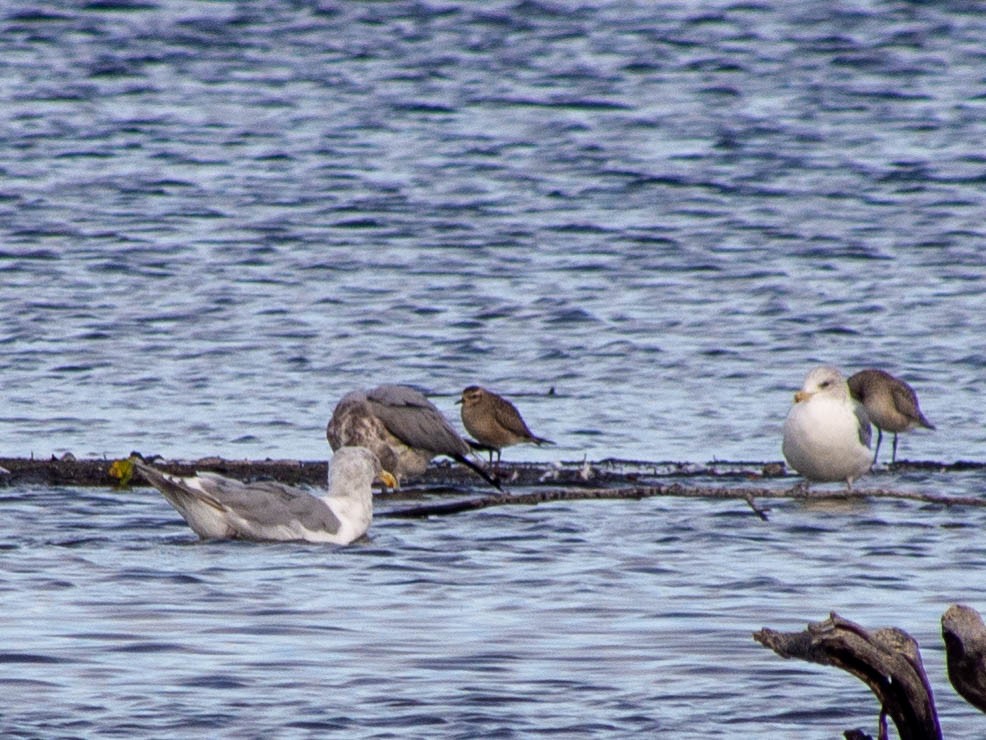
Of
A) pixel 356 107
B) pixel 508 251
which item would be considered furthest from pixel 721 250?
pixel 356 107

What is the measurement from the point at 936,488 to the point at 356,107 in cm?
1922

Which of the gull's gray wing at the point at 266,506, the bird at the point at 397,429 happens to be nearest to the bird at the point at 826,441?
the bird at the point at 397,429

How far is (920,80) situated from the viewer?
32000mm

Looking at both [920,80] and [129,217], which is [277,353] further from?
[920,80]

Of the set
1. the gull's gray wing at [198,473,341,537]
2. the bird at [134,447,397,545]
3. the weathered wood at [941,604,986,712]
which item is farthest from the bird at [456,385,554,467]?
the weathered wood at [941,604,986,712]

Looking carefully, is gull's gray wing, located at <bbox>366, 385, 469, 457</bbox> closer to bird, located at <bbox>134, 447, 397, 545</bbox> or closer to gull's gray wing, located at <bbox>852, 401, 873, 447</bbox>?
bird, located at <bbox>134, 447, 397, 545</bbox>

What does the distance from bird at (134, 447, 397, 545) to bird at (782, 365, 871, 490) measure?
8.96 ft

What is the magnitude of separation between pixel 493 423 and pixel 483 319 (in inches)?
224

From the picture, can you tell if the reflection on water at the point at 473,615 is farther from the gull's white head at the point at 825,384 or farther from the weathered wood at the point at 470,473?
the gull's white head at the point at 825,384

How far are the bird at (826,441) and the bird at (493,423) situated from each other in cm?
181

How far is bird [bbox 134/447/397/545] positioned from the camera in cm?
1062

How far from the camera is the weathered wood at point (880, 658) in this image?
5344mm

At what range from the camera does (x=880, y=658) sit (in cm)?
540

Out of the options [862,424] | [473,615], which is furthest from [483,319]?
[473,615]
